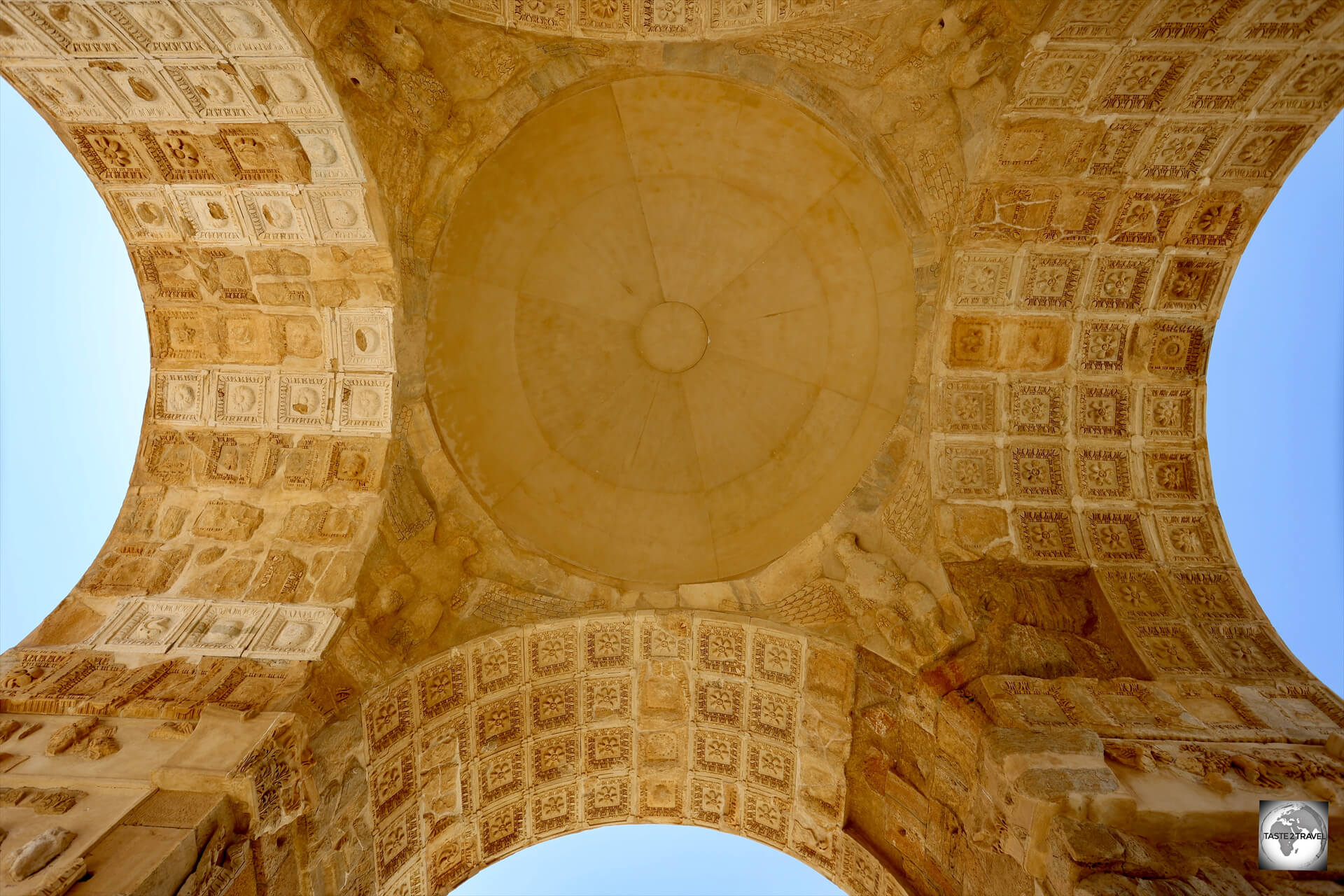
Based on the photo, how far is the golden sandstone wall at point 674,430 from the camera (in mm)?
7812

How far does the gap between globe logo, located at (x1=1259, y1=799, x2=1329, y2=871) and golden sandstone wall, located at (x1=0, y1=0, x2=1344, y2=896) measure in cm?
26

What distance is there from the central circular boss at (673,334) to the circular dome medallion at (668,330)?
0.07ft

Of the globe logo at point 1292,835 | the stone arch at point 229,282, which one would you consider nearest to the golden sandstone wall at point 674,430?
the stone arch at point 229,282

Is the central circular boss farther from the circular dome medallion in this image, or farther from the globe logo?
the globe logo

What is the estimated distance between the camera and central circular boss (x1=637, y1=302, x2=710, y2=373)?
11.0 m

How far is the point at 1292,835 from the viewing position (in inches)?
252

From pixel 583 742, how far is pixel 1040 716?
19.3ft

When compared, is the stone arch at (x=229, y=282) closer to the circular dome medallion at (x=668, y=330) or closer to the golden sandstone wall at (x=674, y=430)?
the golden sandstone wall at (x=674, y=430)

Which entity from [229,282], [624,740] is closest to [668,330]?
[229,282]

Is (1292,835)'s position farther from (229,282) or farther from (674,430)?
(229,282)

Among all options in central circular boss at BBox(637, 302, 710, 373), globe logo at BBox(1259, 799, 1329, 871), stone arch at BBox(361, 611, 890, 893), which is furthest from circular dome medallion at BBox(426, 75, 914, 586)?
globe logo at BBox(1259, 799, 1329, 871)

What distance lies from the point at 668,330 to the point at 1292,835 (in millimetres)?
8348

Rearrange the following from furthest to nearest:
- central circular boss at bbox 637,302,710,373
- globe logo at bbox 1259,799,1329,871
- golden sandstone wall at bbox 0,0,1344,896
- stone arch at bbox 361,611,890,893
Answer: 1. central circular boss at bbox 637,302,710,373
2. stone arch at bbox 361,611,890,893
3. golden sandstone wall at bbox 0,0,1344,896
4. globe logo at bbox 1259,799,1329,871

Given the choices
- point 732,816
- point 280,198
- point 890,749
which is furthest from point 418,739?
point 280,198
